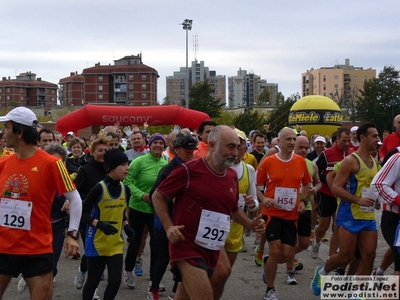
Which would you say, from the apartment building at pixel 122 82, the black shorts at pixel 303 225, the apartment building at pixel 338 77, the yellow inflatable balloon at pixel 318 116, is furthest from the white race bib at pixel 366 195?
the apartment building at pixel 338 77

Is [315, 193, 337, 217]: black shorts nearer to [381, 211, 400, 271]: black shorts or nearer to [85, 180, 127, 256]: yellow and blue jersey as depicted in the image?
[381, 211, 400, 271]: black shorts

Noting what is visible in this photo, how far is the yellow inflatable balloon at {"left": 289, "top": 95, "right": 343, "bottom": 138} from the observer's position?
99.9 feet

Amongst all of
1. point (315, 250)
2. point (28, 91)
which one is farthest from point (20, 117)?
point (28, 91)

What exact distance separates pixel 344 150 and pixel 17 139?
20.9 feet

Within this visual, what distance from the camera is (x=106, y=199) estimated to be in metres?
6.26

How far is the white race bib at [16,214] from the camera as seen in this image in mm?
4723

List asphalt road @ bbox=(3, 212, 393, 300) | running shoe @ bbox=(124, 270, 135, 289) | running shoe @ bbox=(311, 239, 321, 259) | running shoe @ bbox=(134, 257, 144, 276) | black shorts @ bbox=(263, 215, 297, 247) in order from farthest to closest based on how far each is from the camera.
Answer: running shoe @ bbox=(311, 239, 321, 259)
running shoe @ bbox=(134, 257, 144, 276)
running shoe @ bbox=(124, 270, 135, 289)
asphalt road @ bbox=(3, 212, 393, 300)
black shorts @ bbox=(263, 215, 297, 247)

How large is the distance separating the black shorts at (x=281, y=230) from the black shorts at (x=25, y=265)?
10.6 ft

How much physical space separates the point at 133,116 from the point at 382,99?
1680 inches

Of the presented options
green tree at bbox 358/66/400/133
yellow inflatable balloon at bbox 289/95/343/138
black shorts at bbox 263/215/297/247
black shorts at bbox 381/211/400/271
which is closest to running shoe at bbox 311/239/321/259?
black shorts at bbox 263/215/297/247

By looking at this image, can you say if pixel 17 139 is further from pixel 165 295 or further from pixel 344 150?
pixel 344 150

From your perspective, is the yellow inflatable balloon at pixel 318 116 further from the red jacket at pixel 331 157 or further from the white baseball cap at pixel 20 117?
the white baseball cap at pixel 20 117

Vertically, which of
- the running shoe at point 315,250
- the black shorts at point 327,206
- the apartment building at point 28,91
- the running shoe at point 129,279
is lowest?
the running shoe at point 315,250

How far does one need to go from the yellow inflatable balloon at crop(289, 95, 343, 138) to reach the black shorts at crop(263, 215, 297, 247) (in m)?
23.5
